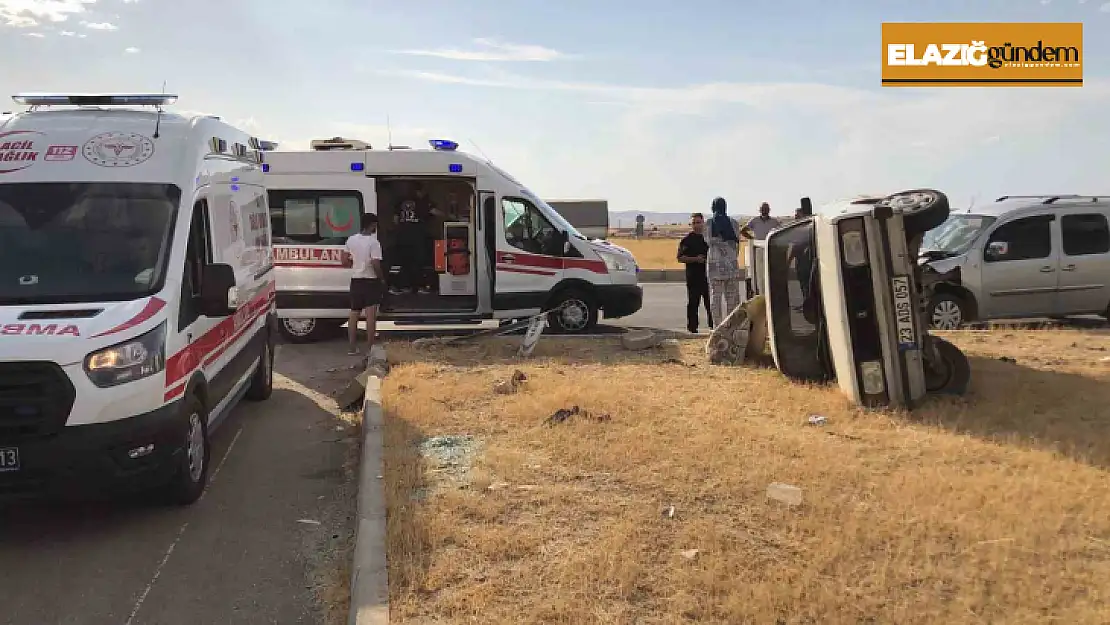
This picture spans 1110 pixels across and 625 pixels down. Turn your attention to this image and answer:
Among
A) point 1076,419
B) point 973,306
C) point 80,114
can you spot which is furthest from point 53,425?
point 973,306

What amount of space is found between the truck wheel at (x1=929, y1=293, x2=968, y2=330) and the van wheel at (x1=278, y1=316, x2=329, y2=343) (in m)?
8.29

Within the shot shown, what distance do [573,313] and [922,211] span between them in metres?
5.99

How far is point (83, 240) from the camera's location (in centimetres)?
560

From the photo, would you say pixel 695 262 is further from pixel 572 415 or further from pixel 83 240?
pixel 83 240

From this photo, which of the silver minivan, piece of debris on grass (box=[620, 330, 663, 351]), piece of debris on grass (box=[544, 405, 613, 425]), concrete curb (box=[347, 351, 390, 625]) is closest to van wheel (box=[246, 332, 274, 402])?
concrete curb (box=[347, 351, 390, 625])

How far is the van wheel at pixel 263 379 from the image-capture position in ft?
27.7

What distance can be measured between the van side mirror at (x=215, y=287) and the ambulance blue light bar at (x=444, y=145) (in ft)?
21.1

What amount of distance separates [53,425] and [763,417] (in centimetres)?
478

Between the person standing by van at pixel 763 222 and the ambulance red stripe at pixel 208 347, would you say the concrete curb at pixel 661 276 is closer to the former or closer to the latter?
the person standing by van at pixel 763 222

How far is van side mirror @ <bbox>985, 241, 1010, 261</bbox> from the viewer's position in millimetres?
11570

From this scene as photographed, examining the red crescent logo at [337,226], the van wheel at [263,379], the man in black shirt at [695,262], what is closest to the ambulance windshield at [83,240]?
the van wheel at [263,379]

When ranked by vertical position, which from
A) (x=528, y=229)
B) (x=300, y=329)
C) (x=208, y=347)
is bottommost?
(x=300, y=329)

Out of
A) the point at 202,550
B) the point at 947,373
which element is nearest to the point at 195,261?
the point at 202,550

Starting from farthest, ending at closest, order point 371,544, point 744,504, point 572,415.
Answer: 1. point 572,415
2. point 744,504
3. point 371,544
